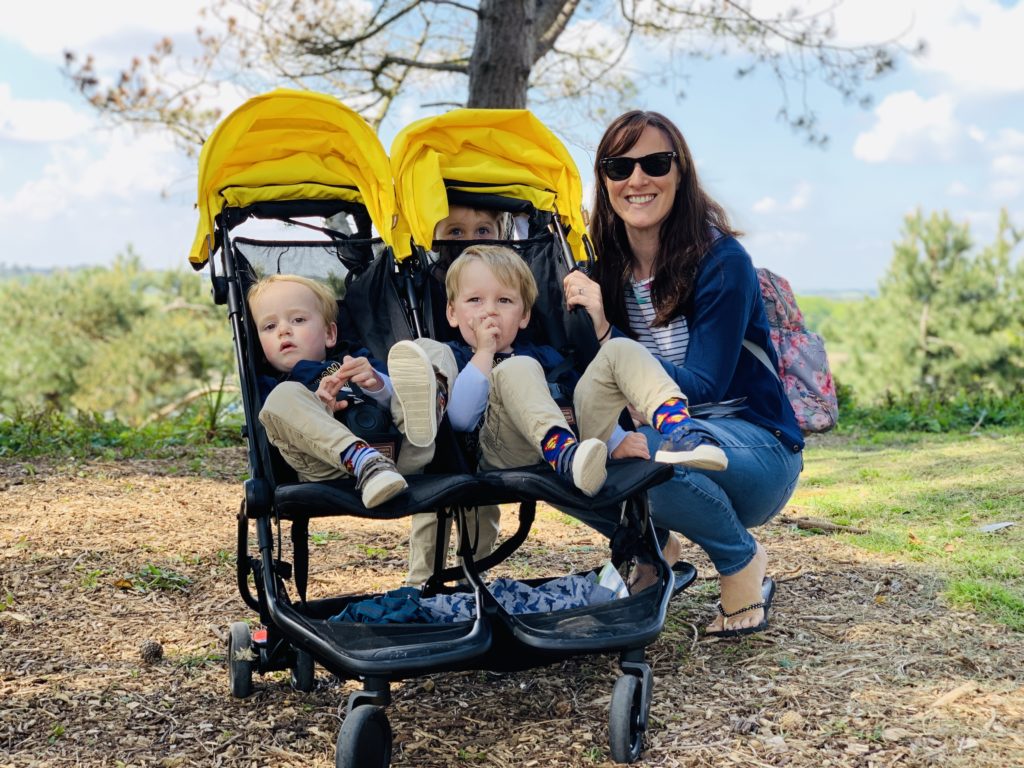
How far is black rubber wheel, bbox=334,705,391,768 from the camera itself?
2.47 metres

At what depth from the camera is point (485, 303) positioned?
11.0 ft

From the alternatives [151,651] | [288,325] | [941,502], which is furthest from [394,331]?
[941,502]

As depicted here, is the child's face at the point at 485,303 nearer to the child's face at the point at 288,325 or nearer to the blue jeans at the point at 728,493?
the child's face at the point at 288,325

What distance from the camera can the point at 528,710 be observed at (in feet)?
10.2

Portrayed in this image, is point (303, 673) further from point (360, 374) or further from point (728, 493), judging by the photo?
point (728, 493)

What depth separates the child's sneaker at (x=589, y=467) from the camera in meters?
2.71

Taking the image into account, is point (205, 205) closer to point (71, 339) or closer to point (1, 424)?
point (1, 424)

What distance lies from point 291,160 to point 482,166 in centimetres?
71

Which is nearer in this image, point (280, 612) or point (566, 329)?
point (280, 612)

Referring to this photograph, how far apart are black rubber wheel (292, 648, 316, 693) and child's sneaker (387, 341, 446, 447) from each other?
2.66 feet

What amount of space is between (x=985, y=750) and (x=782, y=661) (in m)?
0.74

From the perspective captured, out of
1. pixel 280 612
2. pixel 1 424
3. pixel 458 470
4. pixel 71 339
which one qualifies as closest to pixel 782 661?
pixel 458 470

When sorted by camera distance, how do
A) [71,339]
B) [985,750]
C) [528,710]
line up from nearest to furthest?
1. [985,750]
2. [528,710]
3. [71,339]

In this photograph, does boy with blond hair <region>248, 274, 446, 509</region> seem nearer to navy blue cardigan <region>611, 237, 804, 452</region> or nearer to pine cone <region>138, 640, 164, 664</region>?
navy blue cardigan <region>611, 237, 804, 452</region>
